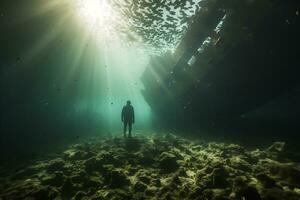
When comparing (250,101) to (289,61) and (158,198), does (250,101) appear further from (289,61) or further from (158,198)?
(158,198)

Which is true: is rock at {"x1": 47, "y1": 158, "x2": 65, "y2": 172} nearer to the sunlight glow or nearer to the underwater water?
the underwater water

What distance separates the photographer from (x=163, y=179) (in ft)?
24.7

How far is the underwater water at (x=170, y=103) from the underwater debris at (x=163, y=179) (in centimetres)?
4

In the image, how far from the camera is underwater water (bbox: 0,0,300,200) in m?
6.96

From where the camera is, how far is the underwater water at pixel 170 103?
6.96 m

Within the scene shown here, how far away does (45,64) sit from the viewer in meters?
24.9

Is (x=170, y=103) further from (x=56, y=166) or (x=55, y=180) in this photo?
(x=55, y=180)

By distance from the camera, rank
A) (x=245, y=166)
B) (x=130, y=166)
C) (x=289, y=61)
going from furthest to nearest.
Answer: (x=289, y=61)
(x=130, y=166)
(x=245, y=166)

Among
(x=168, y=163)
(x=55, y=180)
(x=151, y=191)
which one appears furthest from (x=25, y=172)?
(x=151, y=191)

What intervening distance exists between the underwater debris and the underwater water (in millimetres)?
40

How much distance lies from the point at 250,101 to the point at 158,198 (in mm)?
12757

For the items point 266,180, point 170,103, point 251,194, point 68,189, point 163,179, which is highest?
point 170,103

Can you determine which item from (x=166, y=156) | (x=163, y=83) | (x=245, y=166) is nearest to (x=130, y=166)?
(x=166, y=156)

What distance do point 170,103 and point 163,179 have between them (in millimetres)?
19900
